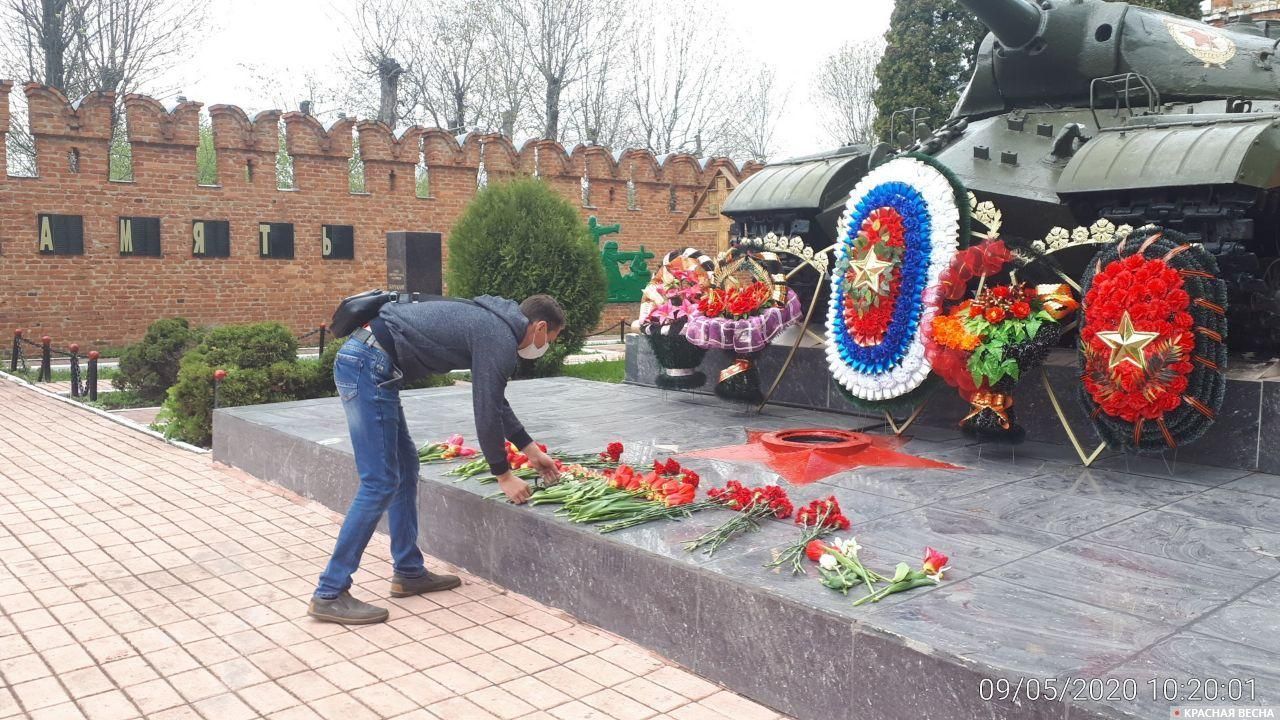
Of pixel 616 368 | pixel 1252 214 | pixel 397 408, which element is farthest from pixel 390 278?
pixel 1252 214

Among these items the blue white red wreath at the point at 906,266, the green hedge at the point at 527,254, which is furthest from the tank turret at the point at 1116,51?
the green hedge at the point at 527,254

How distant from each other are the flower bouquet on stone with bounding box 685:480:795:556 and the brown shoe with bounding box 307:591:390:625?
132 centimetres

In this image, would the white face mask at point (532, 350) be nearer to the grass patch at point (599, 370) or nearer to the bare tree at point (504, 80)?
the grass patch at point (599, 370)

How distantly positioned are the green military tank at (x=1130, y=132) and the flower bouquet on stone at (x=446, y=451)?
11.5 ft

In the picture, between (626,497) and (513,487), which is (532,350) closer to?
(513,487)

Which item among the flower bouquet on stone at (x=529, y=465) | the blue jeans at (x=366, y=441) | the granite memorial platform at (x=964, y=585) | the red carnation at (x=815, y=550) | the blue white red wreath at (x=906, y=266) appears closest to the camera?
the granite memorial platform at (x=964, y=585)

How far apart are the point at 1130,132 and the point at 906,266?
148 centimetres

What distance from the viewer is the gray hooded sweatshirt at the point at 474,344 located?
382 cm

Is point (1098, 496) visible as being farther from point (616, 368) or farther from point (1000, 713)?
point (616, 368)

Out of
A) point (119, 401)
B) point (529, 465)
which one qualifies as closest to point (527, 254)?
point (119, 401)

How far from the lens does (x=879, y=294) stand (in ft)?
20.0

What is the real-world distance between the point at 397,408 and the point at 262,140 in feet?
48.3

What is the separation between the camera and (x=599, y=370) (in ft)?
46.3

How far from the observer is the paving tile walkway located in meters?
3.33
